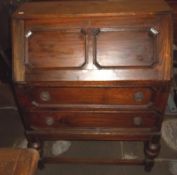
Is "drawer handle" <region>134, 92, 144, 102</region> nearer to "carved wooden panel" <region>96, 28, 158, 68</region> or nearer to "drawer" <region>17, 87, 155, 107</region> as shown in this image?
"drawer" <region>17, 87, 155, 107</region>

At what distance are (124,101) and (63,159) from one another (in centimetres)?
72

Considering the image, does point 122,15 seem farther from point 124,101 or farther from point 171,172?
point 171,172

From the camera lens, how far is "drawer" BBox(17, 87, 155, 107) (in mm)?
1537

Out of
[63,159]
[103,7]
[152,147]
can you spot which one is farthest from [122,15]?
[63,159]

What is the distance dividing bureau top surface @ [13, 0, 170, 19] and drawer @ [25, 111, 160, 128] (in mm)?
632

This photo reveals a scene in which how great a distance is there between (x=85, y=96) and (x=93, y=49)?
0.99 ft

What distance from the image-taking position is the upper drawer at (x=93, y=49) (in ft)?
4.74

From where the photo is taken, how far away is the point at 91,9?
1.55 metres

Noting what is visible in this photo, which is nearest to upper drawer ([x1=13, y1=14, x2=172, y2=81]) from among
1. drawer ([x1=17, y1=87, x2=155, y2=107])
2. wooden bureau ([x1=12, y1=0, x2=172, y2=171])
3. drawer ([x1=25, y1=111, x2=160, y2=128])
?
wooden bureau ([x1=12, y1=0, x2=172, y2=171])

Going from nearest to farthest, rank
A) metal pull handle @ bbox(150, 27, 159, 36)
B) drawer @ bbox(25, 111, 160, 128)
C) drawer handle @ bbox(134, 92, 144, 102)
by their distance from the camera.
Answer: metal pull handle @ bbox(150, 27, 159, 36) → drawer handle @ bbox(134, 92, 144, 102) → drawer @ bbox(25, 111, 160, 128)

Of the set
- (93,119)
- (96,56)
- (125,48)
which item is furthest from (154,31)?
(93,119)

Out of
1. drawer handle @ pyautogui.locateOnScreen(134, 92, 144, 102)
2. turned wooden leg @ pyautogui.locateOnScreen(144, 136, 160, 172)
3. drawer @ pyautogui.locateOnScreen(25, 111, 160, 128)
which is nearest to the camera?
drawer handle @ pyautogui.locateOnScreen(134, 92, 144, 102)

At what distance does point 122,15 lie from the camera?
1467 mm

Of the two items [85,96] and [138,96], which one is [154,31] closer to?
[138,96]
